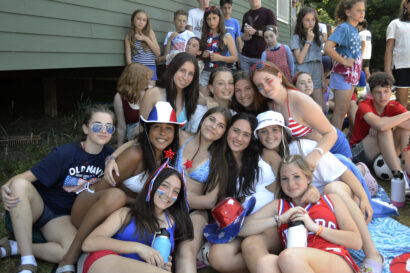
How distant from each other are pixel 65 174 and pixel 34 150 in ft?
8.99

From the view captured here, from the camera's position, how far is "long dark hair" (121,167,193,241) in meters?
2.54

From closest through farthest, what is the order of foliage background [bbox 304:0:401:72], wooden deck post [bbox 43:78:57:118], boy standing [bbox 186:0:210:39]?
1. boy standing [bbox 186:0:210:39]
2. wooden deck post [bbox 43:78:57:118]
3. foliage background [bbox 304:0:401:72]

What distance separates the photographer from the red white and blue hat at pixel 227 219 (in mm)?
2621

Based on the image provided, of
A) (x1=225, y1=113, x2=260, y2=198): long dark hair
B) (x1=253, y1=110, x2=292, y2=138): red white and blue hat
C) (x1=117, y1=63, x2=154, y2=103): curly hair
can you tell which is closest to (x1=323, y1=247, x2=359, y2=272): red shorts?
(x1=225, y1=113, x2=260, y2=198): long dark hair

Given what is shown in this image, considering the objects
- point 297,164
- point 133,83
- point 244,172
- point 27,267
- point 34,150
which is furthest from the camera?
point 34,150

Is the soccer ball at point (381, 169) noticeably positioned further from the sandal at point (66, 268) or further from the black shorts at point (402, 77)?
the sandal at point (66, 268)

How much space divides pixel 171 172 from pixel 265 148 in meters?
0.95

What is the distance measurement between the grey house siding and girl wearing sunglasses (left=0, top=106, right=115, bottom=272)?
1784 mm

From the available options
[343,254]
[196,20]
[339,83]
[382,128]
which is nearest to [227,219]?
[343,254]

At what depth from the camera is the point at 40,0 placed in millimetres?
4395

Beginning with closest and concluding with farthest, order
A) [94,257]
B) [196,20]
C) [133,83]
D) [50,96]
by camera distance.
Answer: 1. [94,257]
2. [133,83]
3. [196,20]
4. [50,96]

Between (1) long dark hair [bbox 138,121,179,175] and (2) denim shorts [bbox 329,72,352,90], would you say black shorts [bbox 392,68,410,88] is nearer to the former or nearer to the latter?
(2) denim shorts [bbox 329,72,352,90]

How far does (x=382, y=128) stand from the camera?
4.30m

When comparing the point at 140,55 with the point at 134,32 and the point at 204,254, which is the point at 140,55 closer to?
the point at 134,32
